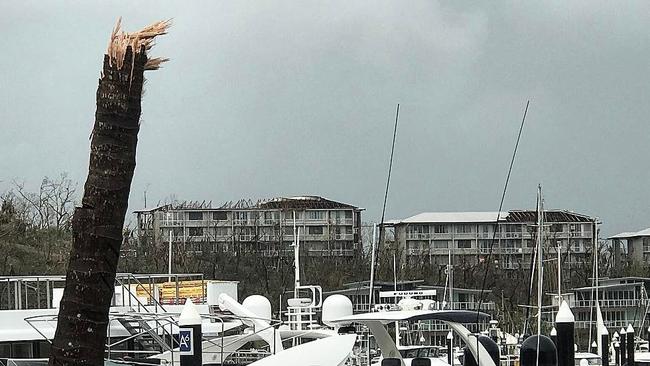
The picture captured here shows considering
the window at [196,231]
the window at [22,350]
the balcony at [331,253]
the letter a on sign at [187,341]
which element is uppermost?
the window at [196,231]

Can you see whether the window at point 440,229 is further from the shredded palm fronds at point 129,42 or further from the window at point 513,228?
the shredded palm fronds at point 129,42

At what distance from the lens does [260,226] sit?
228 ft

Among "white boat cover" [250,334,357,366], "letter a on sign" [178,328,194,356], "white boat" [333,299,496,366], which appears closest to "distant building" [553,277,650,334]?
"white boat" [333,299,496,366]

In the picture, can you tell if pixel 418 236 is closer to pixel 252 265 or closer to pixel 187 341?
pixel 252 265

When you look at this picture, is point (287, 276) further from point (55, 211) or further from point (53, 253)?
point (53, 253)

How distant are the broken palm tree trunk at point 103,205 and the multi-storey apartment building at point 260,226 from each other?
1804 inches

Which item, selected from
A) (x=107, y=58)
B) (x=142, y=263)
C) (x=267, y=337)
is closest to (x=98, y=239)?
(x=107, y=58)

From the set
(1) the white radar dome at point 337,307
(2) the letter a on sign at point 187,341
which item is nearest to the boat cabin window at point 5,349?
(2) the letter a on sign at point 187,341

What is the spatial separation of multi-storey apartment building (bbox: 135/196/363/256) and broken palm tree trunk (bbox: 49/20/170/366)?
45.8m

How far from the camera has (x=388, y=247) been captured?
221ft

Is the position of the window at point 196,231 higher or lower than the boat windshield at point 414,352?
higher

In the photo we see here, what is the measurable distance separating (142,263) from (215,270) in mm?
7257

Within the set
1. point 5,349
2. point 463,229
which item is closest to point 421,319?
point 5,349

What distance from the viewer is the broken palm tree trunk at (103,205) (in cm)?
847
